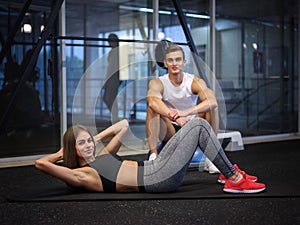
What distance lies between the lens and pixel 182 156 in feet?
8.02

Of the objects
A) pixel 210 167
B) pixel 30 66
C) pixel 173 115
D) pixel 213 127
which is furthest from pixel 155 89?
pixel 30 66

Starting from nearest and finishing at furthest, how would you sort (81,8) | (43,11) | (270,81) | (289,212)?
1. (289,212)
2. (81,8)
3. (43,11)
4. (270,81)

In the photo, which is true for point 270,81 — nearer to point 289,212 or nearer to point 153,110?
point 153,110

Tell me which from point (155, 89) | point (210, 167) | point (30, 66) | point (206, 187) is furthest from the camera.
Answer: point (30, 66)

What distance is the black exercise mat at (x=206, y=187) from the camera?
Result: 256cm

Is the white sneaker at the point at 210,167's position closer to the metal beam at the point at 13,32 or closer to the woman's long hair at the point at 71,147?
the woman's long hair at the point at 71,147

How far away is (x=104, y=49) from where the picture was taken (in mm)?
5133

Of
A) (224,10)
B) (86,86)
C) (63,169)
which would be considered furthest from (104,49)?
(63,169)

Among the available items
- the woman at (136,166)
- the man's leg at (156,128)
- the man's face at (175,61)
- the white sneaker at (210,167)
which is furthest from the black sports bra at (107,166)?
the white sneaker at (210,167)

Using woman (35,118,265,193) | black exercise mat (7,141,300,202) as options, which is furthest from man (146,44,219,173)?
woman (35,118,265,193)

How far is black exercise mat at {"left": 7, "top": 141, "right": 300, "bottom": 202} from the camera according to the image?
256 centimetres

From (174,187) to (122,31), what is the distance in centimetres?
293

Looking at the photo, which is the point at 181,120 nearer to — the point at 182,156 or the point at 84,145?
the point at 182,156

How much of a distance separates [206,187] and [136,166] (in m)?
0.64
